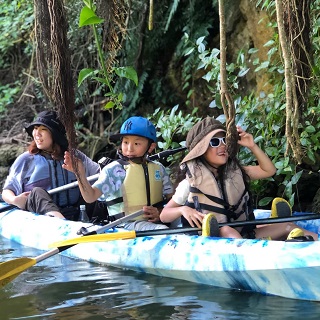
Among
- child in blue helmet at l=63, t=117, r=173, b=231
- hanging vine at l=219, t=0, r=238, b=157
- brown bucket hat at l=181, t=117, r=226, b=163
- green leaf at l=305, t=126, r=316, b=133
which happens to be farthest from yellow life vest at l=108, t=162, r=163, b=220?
green leaf at l=305, t=126, r=316, b=133

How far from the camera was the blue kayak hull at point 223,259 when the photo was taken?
3908 millimetres

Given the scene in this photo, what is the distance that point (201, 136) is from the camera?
187 inches

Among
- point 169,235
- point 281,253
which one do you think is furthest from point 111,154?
point 281,253

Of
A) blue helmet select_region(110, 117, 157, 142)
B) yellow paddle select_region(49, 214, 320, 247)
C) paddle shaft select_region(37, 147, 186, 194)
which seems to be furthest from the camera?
paddle shaft select_region(37, 147, 186, 194)

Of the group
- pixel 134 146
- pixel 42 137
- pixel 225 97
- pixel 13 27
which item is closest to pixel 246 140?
pixel 225 97

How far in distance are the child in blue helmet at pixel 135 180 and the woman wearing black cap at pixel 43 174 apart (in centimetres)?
104

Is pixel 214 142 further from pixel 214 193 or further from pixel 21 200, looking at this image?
pixel 21 200

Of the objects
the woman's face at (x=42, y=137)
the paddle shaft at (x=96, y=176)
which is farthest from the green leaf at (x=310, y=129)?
the woman's face at (x=42, y=137)

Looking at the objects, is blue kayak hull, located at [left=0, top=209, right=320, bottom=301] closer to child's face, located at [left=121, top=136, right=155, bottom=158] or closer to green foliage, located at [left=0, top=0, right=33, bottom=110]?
child's face, located at [left=121, top=136, right=155, bottom=158]

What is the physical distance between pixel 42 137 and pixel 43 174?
15.8 inches

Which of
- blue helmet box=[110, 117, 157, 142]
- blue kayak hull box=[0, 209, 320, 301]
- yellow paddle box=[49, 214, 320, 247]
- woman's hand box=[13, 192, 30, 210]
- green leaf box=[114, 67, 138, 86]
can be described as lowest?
blue kayak hull box=[0, 209, 320, 301]

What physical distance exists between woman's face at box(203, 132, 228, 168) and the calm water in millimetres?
817

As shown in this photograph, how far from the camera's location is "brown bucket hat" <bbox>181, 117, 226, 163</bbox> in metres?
4.69

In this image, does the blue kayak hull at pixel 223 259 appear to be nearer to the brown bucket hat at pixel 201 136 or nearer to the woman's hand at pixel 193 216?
the woman's hand at pixel 193 216
